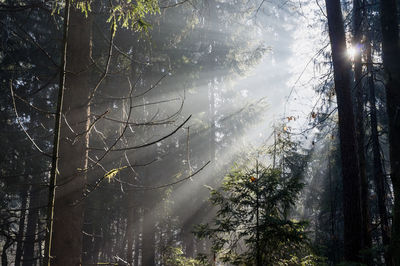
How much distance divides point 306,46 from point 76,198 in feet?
29.9

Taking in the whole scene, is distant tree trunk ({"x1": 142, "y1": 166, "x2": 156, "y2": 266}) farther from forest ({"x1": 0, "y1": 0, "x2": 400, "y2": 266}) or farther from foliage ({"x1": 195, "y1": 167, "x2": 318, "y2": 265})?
foliage ({"x1": 195, "y1": 167, "x2": 318, "y2": 265})

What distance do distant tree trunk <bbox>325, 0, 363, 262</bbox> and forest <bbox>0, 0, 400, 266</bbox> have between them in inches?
1.0

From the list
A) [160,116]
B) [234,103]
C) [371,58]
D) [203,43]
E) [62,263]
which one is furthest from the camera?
[234,103]

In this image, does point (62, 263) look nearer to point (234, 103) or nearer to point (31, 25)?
point (31, 25)

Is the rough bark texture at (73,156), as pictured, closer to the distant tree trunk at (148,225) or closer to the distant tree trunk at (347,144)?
the distant tree trunk at (347,144)

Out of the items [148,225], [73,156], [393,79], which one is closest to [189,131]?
[148,225]

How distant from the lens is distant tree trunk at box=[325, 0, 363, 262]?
18.2ft

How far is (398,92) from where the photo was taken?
383 centimetres

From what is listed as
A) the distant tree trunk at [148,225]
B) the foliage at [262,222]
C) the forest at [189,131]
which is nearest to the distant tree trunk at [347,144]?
the forest at [189,131]

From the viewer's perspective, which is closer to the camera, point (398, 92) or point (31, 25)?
point (398, 92)

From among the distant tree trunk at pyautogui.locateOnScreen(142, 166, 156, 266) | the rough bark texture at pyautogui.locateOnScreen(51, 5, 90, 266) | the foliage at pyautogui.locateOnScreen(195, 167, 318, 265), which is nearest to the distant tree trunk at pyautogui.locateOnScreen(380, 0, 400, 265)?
the foliage at pyautogui.locateOnScreen(195, 167, 318, 265)

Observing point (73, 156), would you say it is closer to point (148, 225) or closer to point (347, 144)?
point (347, 144)

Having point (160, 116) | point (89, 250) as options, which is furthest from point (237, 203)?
point (89, 250)

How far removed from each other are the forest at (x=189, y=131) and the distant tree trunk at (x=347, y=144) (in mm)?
25
